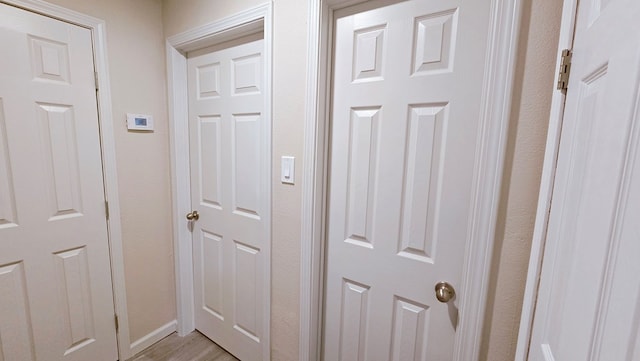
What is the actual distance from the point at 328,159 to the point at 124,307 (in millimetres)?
1628

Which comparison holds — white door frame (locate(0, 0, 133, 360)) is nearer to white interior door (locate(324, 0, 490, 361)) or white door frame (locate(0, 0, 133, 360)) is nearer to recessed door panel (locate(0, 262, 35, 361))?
recessed door panel (locate(0, 262, 35, 361))

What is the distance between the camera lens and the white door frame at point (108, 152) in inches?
50.1

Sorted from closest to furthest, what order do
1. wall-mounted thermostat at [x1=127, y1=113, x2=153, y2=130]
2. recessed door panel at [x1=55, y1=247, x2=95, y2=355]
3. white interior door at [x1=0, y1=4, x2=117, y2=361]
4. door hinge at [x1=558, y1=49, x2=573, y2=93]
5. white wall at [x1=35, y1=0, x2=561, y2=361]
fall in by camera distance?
1. door hinge at [x1=558, y1=49, x2=573, y2=93]
2. white wall at [x1=35, y1=0, x2=561, y2=361]
3. white interior door at [x1=0, y1=4, x2=117, y2=361]
4. recessed door panel at [x1=55, y1=247, x2=95, y2=355]
5. wall-mounted thermostat at [x1=127, y1=113, x2=153, y2=130]

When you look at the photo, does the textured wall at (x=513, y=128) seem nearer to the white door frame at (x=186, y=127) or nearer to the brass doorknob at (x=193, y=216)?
the white door frame at (x=186, y=127)

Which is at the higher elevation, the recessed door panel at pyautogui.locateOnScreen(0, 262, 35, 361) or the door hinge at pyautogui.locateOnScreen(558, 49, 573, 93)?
the door hinge at pyautogui.locateOnScreen(558, 49, 573, 93)

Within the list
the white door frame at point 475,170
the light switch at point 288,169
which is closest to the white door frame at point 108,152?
the light switch at point 288,169

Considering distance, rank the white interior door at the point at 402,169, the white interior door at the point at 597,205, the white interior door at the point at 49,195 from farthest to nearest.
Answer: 1. the white interior door at the point at 49,195
2. the white interior door at the point at 402,169
3. the white interior door at the point at 597,205

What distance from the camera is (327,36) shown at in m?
1.09

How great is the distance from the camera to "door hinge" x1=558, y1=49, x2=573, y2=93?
2.07 feet

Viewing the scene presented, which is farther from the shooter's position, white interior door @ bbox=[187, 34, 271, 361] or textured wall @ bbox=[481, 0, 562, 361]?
white interior door @ bbox=[187, 34, 271, 361]

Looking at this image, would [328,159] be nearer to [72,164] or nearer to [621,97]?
[621,97]

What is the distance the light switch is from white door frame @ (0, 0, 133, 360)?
1.06m

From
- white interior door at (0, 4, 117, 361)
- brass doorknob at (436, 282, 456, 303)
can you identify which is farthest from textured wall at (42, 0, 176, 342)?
brass doorknob at (436, 282, 456, 303)

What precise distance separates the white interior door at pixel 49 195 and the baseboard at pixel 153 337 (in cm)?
23
